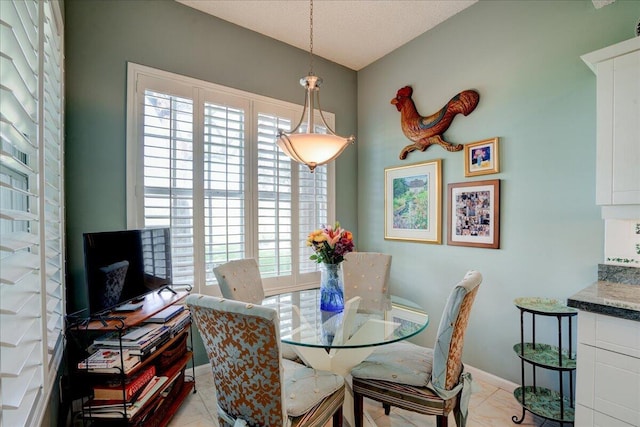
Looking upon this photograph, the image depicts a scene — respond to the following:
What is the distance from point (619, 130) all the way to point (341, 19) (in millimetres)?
2259

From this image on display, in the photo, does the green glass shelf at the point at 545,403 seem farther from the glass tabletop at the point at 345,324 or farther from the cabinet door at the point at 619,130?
the cabinet door at the point at 619,130

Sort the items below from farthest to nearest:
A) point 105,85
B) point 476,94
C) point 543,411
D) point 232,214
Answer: point 232,214, point 476,94, point 105,85, point 543,411

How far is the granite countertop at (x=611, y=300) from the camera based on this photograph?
143 cm

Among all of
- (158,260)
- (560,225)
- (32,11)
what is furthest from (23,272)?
(560,225)

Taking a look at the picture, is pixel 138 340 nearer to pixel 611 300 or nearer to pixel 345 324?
pixel 345 324

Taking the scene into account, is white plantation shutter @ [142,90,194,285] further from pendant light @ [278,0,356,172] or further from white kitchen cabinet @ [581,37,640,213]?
white kitchen cabinet @ [581,37,640,213]

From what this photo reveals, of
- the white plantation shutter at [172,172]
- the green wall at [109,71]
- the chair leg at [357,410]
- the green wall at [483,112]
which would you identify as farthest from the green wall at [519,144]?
the white plantation shutter at [172,172]

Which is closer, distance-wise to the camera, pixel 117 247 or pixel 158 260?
pixel 117 247

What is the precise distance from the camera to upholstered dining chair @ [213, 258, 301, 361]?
86.4 inches

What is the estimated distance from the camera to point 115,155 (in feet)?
7.64

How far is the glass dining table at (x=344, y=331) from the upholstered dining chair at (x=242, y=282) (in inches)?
9.4

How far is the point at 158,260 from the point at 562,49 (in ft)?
10.7

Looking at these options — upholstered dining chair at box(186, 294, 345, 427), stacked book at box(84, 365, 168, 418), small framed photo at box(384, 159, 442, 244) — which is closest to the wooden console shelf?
stacked book at box(84, 365, 168, 418)

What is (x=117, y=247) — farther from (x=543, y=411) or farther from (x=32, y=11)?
(x=543, y=411)
